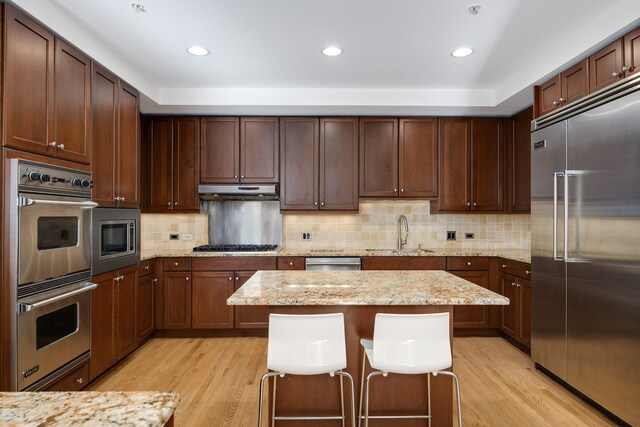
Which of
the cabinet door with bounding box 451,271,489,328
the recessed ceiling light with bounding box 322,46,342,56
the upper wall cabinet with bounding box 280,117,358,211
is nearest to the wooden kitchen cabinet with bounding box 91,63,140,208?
the upper wall cabinet with bounding box 280,117,358,211

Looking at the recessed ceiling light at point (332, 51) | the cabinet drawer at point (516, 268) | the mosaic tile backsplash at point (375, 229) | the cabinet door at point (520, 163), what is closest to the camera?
the recessed ceiling light at point (332, 51)

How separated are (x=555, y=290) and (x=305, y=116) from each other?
2.86 m

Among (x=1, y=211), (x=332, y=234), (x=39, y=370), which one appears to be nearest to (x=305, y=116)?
(x=332, y=234)

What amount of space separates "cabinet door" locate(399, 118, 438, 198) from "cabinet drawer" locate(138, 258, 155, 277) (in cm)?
273

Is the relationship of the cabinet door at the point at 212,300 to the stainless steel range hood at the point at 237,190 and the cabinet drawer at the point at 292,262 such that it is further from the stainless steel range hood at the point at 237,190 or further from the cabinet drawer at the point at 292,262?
the stainless steel range hood at the point at 237,190

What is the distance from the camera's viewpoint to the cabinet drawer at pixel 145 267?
349 cm

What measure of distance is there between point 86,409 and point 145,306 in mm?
3022

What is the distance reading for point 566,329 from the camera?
8.69ft

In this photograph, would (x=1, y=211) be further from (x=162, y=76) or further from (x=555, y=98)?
(x=555, y=98)

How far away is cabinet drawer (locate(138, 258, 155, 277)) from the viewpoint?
349cm

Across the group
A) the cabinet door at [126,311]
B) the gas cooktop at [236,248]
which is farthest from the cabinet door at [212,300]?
the cabinet door at [126,311]

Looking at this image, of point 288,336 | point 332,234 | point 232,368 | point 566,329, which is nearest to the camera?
point 288,336

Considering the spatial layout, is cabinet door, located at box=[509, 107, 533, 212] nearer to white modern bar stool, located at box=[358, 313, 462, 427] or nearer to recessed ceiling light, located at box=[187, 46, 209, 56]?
white modern bar stool, located at box=[358, 313, 462, 427]

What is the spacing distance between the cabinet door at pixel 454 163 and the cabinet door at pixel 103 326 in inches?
130
